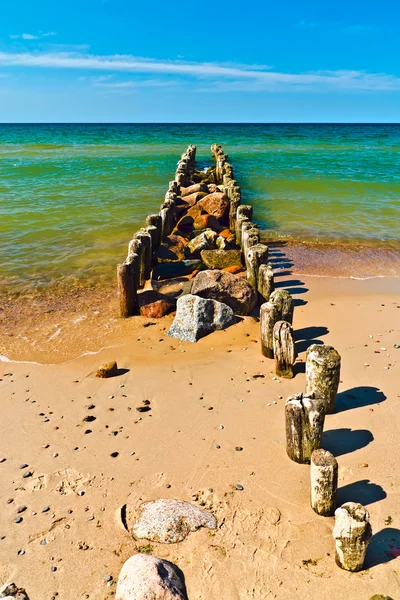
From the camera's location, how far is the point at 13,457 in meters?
5.07

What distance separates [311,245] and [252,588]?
35.7 ft

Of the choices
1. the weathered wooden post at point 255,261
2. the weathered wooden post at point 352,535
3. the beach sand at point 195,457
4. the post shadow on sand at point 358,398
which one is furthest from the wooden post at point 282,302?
the weathered wooden post at point 352,535

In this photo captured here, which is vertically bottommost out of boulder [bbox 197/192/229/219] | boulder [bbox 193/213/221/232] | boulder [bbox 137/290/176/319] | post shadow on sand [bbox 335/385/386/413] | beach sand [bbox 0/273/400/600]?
beach sand [bbox 0/273/400/600]

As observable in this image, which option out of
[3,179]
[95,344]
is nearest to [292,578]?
[95,344]

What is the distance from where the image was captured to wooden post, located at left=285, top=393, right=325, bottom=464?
4602mm

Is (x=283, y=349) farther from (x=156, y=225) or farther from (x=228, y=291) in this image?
(x=156, y=225)

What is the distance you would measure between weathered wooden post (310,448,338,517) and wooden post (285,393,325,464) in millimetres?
541

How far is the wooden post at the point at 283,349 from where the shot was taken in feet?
20.3

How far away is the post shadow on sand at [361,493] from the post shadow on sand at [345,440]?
0.47m

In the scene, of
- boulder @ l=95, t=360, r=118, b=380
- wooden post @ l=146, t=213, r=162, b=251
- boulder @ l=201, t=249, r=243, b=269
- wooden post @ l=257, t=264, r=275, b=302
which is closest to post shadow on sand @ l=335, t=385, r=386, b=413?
wooden post @ l=257, t=264, r=275, b=302

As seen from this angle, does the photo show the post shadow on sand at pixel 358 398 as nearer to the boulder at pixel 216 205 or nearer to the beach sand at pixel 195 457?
the beach sand at pixel 195 457

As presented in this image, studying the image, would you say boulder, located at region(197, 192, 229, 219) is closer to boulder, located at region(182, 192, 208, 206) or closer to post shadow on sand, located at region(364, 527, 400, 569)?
boulder, located at region(182, 192, 208, 206)

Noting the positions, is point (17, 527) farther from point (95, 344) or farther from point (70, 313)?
point (70, 313)

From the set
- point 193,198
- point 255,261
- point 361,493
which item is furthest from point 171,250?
point 361,493
